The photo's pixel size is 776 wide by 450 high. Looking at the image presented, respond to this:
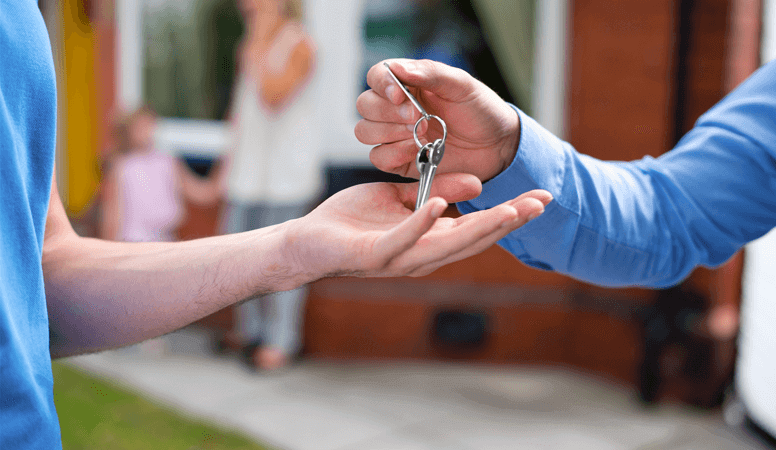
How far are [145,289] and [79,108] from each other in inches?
189

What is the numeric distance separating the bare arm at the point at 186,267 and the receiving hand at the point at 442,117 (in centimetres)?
7

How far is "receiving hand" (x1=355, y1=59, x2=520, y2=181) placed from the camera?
897 millimetres

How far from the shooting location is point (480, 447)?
257 centimetres

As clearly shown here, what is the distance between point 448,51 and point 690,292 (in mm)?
1926

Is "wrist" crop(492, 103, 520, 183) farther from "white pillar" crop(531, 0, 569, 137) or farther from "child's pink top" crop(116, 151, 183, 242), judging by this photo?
"child's pink top" crop(116, 151, 183, 242)

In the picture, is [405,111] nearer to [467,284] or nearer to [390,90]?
[390,90]

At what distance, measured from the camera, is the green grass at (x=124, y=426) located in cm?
253

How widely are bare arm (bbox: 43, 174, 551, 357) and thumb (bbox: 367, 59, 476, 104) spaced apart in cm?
14

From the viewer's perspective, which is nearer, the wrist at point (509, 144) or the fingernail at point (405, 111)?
the fingernail at point (405, 111)

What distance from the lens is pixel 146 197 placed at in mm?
3746

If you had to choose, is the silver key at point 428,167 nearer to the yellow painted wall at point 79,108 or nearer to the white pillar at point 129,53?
the white pillar at point 129,53

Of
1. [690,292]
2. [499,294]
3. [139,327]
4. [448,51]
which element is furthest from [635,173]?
[448,51]

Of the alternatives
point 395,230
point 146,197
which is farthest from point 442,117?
point 146,197

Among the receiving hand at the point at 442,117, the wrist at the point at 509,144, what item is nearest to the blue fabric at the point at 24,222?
the receiving hand at the point at 442,117
